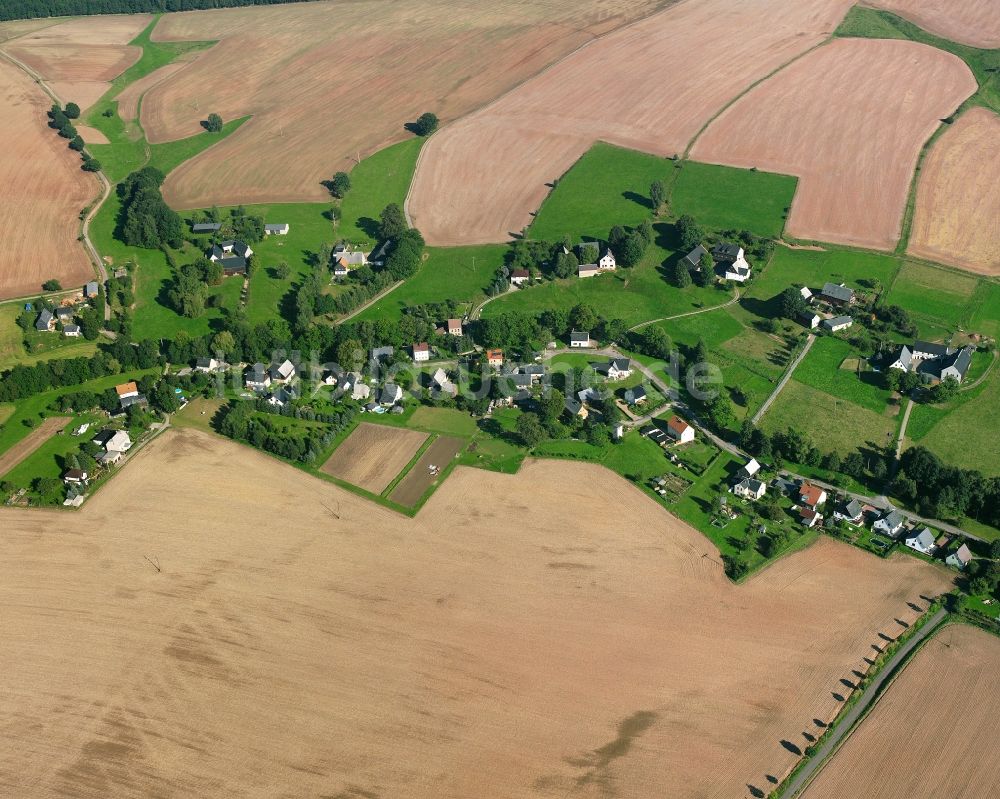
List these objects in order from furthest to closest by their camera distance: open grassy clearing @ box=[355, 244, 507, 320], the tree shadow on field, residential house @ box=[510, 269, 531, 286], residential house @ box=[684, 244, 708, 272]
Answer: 1. the tree shadow on field
2. residential house @ box=[684, 244, 708, 272]
3. residential house @ box=[510, 269, 531, 286]
4. open grassy clearing @ box=[355, 244, 507, 320]

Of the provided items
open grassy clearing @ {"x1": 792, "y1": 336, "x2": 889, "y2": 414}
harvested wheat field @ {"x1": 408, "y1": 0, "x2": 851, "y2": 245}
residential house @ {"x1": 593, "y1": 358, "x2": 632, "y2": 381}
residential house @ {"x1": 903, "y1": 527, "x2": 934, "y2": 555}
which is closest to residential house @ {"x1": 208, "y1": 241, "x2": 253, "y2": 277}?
harvested wheat field @ {"x1": 408, "y1": 0, "x2": 851, "y2": 245}

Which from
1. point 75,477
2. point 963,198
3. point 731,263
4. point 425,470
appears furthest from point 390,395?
point 963,198

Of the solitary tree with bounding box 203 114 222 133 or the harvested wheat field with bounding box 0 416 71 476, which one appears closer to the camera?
the harvested wheat field with bounding box 0 416 71 476

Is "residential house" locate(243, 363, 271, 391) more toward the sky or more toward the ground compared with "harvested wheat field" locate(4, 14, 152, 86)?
more toward the ground

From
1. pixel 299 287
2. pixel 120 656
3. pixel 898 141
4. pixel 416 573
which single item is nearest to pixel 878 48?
pixel 898 141

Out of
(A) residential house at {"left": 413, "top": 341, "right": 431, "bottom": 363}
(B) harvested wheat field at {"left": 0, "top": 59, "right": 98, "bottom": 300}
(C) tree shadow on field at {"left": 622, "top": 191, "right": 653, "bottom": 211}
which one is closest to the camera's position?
(A) residential house at {"left": 413, "top": 341, "right": 431, "bottom": 363}

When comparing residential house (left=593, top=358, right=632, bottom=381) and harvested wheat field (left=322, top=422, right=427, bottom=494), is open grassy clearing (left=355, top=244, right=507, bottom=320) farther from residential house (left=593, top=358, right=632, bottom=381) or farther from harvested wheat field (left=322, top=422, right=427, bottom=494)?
harvested wheat field (left=322, top=422, right=427, bottom=494)

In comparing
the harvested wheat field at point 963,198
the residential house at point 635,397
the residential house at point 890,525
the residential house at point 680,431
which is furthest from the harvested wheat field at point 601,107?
the residential house at point 890,525

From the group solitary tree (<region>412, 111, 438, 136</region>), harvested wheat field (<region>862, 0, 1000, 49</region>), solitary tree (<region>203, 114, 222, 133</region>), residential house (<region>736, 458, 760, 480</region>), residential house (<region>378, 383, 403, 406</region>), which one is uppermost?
harvested wheat field (<region>862, 0, 1000, 49</region>)
